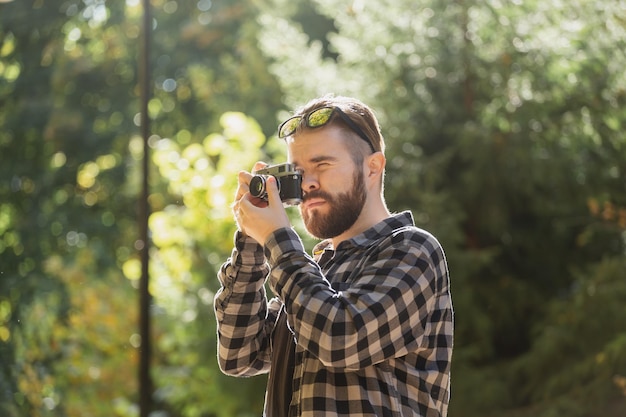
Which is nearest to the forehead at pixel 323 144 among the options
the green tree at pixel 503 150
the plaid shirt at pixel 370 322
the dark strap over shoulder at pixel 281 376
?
the plaid shirt at pixel 370 322

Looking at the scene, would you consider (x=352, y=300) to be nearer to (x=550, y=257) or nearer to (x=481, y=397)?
(x=481, y=397)

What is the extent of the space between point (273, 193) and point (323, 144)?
13 cm

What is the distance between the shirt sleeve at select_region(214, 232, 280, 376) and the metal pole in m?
3.73

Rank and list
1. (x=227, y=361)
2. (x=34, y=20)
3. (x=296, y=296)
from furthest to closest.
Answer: (x=34, y=20), (x=227, y=361), (x=296, y=296)

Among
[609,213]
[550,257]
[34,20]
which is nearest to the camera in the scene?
[609,213]

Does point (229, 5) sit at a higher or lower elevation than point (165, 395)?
higher

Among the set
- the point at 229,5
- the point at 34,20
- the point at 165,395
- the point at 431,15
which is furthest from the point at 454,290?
the point at 34,20

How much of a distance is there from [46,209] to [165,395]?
329 centimetres

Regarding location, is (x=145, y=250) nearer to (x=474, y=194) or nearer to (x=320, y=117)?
(x=474, y=194)

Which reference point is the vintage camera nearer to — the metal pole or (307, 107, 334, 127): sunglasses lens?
Result: (307, 107, 334, 127): sunglasses lens

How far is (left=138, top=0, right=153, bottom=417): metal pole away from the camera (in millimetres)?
5352

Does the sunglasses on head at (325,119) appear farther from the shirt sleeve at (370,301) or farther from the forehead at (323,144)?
the shirt sleeve at (370,301)

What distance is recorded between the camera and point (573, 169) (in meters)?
5.61

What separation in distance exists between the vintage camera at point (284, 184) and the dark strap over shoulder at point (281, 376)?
0.21 metres
